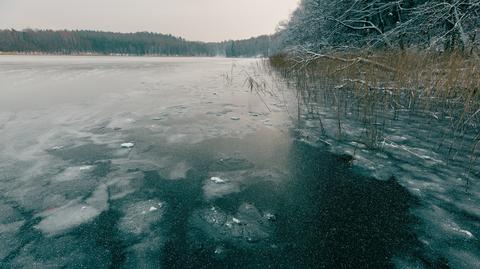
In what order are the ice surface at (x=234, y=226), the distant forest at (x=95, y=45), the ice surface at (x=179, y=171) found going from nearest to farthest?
the ice surface at (x=234, y=226) < the ice surface at (x=179, y=171) < the distant forest at (x=95, y=45)

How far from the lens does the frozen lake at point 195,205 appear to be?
5.83 feet

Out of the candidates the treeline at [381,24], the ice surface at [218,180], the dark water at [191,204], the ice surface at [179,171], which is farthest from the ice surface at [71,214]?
the treeline at [381,24]

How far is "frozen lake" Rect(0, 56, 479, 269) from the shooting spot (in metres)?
1.78

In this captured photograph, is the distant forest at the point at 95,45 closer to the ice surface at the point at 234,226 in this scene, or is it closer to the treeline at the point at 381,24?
the treeline at the point at 381,24

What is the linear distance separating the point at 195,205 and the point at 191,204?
0.14ft

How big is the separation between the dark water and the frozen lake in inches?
0.4

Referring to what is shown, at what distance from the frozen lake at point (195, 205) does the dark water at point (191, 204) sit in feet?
0.04

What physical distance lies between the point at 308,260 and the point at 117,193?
1897 millimetres

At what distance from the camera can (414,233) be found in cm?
200

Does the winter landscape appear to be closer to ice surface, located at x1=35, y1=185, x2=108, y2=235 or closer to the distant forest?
ice surface, located at x1=35, y1=185, x2=108, y2=235

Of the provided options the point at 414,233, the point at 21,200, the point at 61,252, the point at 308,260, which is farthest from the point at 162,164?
the point at 414,233

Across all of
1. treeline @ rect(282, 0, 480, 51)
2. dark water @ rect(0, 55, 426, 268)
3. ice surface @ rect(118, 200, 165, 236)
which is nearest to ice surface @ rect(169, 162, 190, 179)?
dark water @ rect(0, 55, 426, 268)

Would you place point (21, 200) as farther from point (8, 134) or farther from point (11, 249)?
point (8, 134)

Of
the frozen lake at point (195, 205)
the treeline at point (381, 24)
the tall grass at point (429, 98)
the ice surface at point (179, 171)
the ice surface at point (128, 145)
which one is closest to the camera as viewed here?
the frozen lake at point (195, 205)
